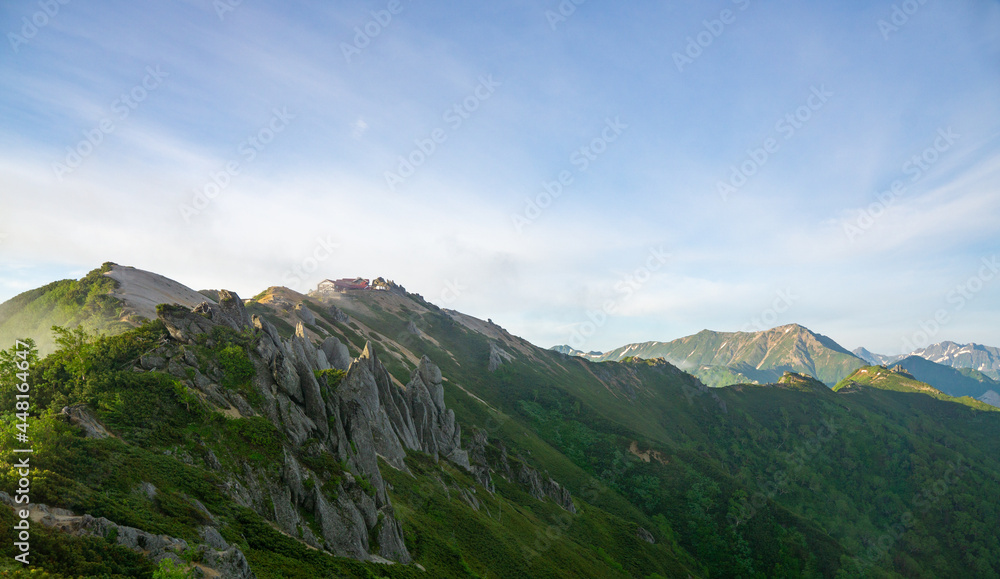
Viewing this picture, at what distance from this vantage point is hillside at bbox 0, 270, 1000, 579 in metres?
22.5

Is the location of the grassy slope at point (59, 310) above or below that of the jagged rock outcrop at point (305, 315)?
below

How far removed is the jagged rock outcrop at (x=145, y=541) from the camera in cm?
1734

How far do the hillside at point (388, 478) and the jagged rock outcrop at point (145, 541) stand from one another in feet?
0.36

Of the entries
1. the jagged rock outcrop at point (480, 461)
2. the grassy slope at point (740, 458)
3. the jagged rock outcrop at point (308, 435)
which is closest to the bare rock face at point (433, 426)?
the jagged rock outcrop at point (480, 461)

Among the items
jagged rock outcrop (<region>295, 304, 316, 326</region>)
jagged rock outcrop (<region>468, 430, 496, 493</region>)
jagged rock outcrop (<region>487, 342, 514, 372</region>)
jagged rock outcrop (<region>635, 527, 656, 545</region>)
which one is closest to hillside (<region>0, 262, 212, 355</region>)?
jagged rock outcrop (<region>295, 304, 316, 326</region>)

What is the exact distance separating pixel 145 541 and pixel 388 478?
30978 millimetres

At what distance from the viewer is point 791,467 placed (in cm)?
16162

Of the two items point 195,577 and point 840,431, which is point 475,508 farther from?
point 840,431

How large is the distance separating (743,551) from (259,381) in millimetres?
102074

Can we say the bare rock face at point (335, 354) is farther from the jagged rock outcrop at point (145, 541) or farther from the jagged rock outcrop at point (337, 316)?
the jagged rock outcrop at point (337, 316)

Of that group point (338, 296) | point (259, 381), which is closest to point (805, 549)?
point (259, 381)

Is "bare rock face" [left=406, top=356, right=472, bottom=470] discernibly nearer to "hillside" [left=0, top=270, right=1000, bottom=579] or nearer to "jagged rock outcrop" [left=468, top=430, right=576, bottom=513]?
"hillside" [left=0, top=270, right=1000, bottom=579]

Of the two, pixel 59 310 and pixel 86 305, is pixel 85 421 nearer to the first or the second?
pixel 86 305

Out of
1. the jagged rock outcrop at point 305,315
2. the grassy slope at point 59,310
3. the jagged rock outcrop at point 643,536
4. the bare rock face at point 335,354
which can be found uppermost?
the jagged rock outcrop at point 305,315
